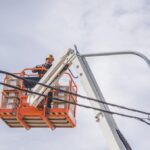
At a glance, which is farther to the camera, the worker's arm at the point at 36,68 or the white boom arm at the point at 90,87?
the worker's arm at the point at 36,68

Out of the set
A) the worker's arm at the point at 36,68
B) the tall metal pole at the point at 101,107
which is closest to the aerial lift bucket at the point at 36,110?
the worker's arm at the point at 36,68

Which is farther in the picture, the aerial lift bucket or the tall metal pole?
the aerial lift bucket

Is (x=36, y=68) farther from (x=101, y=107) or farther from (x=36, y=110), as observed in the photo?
(x=101, y=107)

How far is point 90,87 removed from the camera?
11430 millimetres

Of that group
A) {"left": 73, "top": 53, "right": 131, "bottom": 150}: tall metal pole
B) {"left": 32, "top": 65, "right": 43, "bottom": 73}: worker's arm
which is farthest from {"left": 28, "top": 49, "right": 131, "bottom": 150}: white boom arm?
{"left": 32, "top": 65, "right": 43, "bottom": 73}: worker's arm

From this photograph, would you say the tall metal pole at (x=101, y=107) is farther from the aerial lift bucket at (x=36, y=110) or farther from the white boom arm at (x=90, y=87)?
the aerial lift bucket at (x=36, y=110)

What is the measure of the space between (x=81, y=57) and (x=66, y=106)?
3439 mm

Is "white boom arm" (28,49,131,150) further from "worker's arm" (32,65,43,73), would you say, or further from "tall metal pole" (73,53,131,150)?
"worker's arm" (32,65,43,73)

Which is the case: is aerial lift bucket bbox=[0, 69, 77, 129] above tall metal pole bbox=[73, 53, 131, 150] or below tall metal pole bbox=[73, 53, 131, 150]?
above

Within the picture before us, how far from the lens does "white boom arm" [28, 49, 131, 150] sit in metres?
10.7

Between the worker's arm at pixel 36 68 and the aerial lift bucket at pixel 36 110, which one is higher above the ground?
the worker's arm at pixel 36 68

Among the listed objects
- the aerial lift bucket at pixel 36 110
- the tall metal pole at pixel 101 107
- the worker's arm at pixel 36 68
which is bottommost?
the tall metal pole at pixel 101 107

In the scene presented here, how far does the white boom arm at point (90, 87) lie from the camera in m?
10.7

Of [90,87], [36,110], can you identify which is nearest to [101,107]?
[90,87]
